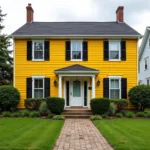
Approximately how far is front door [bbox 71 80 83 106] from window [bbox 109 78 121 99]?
2189mm

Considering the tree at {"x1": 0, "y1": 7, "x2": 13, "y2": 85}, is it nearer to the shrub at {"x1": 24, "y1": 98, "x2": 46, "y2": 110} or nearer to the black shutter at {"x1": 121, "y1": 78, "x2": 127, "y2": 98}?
the shrub at {"x1": 24, "y1": 98, "x2": 46, "y2": 110}

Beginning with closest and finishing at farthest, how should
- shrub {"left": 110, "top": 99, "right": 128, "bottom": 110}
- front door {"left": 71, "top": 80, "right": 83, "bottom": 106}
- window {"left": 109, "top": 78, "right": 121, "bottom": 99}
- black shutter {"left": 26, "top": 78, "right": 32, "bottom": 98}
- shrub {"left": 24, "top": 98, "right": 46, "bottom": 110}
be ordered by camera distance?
shrub {"left": 110, "top": 99, "right": 128, "bottom": 110} < shrub {"left": 24, "top": 98, "right": 46, "bottom": 110} < black shutter {"left": 26, "top": 78, "right": 32, "bottom": 98} < window {"left": 109, "top": 78, "right": 121, "bottom": 99} < front door {"left": 71, "top": 80, "right": 83, "bottom": 106}

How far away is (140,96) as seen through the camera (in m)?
19.7

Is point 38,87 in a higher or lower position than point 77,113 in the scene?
higher

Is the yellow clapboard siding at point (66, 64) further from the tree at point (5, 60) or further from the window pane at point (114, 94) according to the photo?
the tree at point (5, 60)

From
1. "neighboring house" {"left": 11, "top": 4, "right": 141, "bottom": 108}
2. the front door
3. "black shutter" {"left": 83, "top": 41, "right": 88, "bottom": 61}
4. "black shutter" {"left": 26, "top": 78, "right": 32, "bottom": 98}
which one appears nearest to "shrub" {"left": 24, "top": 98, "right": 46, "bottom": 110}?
"black shutter" {"left": 26, "top": 78, "right": 32, "bottom": 98}

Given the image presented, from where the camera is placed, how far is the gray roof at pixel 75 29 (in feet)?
70.3

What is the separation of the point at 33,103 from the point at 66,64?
3.68m

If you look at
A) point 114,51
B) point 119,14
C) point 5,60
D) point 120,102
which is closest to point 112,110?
point 120,102

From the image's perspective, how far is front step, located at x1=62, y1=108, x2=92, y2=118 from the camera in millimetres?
18562

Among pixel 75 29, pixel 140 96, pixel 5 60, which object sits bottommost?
pixel 140 96

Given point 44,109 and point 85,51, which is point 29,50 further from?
point 44,109

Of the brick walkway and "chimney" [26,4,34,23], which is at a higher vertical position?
"chimney" [26,4,34,23]

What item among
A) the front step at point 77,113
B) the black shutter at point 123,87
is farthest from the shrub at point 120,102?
the front step at point 77,113
